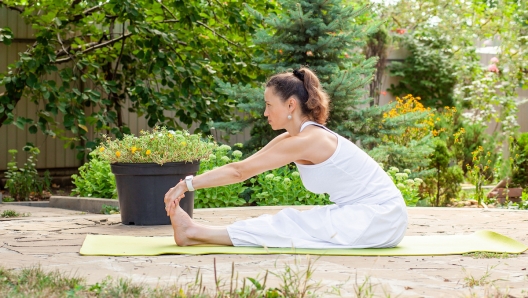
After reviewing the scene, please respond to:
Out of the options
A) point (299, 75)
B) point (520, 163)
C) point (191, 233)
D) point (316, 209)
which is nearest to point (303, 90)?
point (299, 75)

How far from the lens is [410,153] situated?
801 cm

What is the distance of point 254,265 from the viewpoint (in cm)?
398

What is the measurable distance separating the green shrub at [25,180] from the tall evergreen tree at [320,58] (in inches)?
101

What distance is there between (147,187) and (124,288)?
2.59 metres

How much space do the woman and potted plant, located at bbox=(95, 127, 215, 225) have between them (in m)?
1.19

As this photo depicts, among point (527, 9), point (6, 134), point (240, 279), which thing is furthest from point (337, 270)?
point (527, 9)

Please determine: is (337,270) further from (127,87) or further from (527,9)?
(527,9)

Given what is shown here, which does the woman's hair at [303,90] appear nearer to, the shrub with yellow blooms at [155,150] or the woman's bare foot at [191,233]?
the woman's bare foot at [191,233]

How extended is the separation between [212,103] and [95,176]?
6.07 feet

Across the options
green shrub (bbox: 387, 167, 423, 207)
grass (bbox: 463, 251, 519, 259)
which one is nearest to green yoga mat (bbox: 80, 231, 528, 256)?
grass (bbox: 463, 251, 519, 259)

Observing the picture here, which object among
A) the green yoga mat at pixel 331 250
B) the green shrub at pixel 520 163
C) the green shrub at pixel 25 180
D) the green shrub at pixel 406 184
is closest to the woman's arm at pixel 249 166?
the green yoga mat at pixel 331 250

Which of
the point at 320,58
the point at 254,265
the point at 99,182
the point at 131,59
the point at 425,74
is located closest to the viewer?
the point at 254,265

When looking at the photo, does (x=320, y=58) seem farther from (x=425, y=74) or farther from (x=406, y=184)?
(x=425, y=74)

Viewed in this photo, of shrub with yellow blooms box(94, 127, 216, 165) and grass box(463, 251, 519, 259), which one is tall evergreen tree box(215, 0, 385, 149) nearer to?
shrub with yellow blooms box(94, 127, 216, 165)
